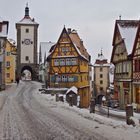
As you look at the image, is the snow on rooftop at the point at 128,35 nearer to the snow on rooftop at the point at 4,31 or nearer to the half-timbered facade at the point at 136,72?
the half-timbered facade at the point at 136,72

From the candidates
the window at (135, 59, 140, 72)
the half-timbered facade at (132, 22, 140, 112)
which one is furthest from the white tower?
the window at (135, 59, 140, 72)

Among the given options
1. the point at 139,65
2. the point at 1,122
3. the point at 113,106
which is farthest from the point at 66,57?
the point at 1,122

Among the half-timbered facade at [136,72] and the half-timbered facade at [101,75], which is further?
the half-timbered facade at [101,75]

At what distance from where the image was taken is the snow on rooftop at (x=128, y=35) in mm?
38688

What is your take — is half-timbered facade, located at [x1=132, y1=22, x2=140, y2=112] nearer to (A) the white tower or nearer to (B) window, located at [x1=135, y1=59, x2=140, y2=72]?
(B) window, located at [x1=135, y1=59, x2=140, y2=72]

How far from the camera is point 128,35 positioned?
131 feet

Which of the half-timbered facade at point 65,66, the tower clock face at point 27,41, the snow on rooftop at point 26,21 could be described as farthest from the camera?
the snow on rooftop at point 26,21

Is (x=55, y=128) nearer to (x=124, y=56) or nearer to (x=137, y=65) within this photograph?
(x=137, y=65)

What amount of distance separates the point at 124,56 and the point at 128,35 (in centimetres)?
237

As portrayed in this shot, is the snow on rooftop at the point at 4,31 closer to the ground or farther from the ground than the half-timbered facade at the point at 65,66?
farther from the ground

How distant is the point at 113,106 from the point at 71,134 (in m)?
27.5

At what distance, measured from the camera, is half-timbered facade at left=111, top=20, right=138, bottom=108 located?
38.6 meters

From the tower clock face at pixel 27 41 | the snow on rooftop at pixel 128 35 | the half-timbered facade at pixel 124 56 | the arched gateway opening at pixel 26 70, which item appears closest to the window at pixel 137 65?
the half-timbered facade at pixel 124 56

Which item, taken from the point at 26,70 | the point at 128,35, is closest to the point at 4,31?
the point at 128,35
